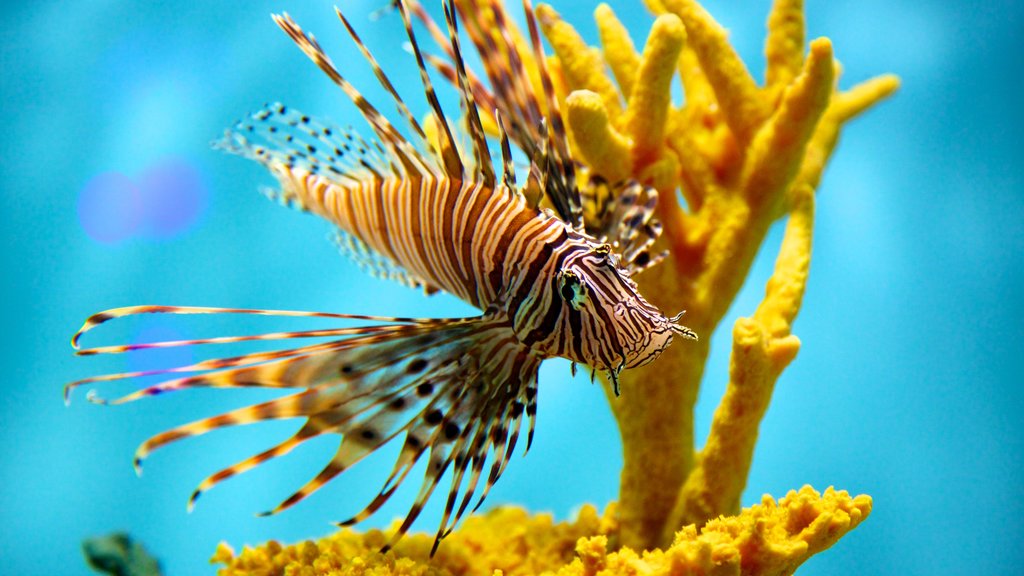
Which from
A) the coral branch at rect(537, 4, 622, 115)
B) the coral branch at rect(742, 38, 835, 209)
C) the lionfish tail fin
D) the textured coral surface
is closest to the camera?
the lionfish tail fin

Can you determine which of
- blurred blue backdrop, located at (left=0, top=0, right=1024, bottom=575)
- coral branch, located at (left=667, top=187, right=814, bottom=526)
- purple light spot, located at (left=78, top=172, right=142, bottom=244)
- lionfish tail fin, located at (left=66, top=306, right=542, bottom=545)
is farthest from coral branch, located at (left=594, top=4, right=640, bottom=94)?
purple light spot, located at (left=78, top=172, right=142, bottom=244)

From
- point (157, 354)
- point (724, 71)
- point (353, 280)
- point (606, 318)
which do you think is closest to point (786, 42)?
point (724, 71)

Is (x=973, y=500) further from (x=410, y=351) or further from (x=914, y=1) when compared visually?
(x=410, y=351)

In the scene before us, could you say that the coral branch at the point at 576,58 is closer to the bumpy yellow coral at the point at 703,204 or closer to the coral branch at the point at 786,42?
the bumpy yellow coral at the point at 703,204

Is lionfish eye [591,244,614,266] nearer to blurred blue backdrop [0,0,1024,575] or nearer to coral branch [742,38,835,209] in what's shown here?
coral branch [742,38,835,209]

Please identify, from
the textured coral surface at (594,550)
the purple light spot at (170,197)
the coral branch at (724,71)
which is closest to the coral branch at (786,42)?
the coral branch at (724,71)

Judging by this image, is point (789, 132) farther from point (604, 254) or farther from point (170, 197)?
point (170, 197)
